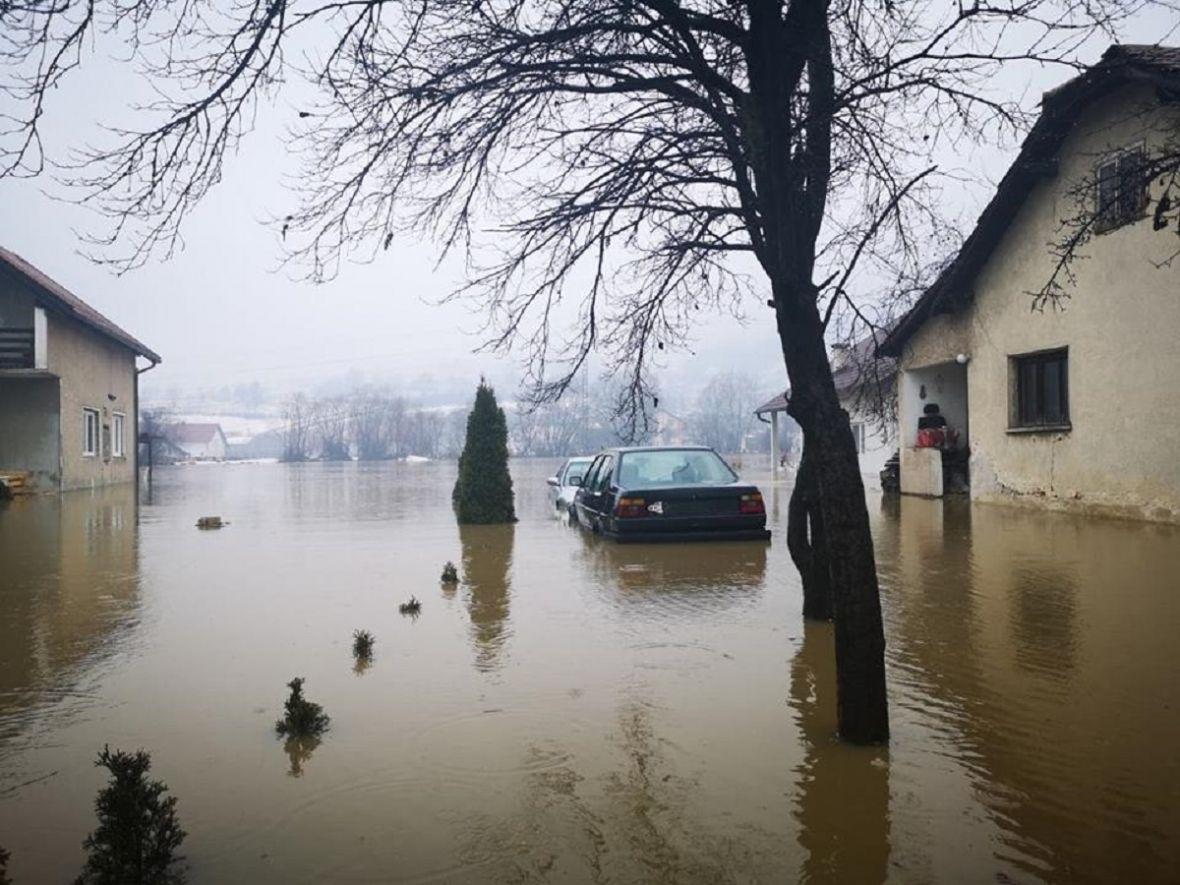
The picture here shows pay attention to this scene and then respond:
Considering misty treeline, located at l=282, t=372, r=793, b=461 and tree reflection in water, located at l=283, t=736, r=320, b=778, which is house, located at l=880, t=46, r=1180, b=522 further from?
misty treeline, located at l=282, t=372, r=793, b=461

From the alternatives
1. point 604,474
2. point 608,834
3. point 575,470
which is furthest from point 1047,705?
point 575,470

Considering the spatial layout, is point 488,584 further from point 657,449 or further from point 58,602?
point 657,449

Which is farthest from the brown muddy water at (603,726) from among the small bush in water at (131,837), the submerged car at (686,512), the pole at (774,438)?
the pole at (774,438)

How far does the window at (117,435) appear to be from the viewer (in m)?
31.2

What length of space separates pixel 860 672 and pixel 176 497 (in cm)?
2448

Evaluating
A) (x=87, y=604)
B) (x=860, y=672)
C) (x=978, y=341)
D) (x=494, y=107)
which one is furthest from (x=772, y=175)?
(x=978, y=341)

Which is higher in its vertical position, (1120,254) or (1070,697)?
(1120,254)

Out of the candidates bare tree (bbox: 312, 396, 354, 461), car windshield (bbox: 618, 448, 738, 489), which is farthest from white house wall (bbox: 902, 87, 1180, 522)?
bare tree (bbox: 312, 396, 354, 461)

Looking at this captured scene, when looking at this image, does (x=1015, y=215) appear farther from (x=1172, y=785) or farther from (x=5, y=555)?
(x=5, y=555)

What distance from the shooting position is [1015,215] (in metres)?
16.9

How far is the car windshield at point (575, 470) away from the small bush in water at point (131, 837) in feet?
50.8

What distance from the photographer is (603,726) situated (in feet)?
14.4

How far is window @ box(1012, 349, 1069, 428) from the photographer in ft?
53.1

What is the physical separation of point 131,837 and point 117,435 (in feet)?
Result: 108
